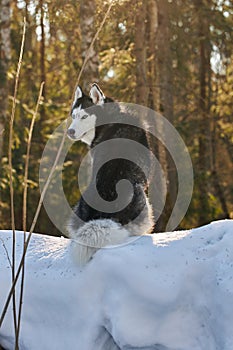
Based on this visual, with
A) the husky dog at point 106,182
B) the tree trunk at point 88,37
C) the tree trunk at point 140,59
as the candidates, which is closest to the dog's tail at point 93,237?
the husky dog at point 106,182

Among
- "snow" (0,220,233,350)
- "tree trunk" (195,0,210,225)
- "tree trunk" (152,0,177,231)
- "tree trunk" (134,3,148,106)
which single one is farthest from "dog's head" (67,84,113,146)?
"tree trunk" (195,0,210,225)

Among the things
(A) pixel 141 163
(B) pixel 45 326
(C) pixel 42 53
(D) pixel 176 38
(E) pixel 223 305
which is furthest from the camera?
(C) pixel 42 53

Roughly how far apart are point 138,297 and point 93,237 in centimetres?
61

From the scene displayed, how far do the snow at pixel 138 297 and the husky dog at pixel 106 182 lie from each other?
18 centimetres

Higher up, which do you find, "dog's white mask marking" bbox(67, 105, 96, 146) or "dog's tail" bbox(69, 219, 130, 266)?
"dog's white mask marking" bbox(67, 105, 96, 146)

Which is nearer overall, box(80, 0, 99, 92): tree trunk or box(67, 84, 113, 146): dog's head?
box(67, 84, 113, 146): dog's head

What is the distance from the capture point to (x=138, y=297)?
3826 mm

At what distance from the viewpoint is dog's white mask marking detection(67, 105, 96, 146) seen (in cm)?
534

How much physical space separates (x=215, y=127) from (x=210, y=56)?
6.15 ft

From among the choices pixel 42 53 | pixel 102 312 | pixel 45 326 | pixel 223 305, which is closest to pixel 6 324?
pixel 45 326

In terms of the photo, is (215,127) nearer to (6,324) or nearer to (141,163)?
(141,163)

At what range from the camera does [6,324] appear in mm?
4137

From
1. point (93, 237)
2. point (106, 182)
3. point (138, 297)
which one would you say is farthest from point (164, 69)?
point (138, 297)

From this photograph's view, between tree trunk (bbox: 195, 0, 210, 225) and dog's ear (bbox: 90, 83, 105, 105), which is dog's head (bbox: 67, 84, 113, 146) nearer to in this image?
dog's ear (bbox: 90, 83, 105, 105)
